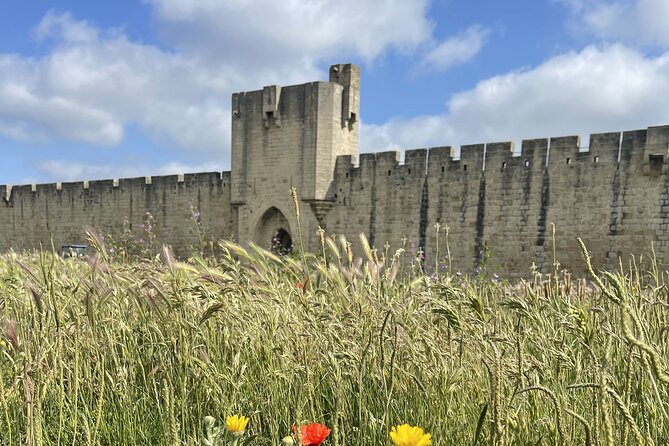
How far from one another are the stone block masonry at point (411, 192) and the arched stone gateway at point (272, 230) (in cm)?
3

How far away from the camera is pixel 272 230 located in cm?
1408

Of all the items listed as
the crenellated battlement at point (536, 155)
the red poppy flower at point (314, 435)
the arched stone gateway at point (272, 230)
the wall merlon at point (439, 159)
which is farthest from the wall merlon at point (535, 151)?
the red poppy flower at point (314, 435)

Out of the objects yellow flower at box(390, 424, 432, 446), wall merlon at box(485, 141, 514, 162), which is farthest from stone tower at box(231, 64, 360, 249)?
yellow flower at box(390, 424, 432, 446)

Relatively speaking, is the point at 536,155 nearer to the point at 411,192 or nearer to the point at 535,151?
the point at 535,151

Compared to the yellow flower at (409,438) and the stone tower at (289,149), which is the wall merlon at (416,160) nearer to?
the stone tower at (289,149)

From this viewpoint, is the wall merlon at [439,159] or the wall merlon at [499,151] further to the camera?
the wall merlon at [439,159]

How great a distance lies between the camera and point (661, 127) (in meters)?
9.19

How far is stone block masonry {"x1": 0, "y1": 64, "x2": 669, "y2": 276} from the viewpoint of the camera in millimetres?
9727

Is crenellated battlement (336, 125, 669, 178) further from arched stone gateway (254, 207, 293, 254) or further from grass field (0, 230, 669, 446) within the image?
grass field (0, 230, 669, 446)

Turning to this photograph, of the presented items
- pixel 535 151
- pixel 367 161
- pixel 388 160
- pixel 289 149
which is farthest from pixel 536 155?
pixel 289 149

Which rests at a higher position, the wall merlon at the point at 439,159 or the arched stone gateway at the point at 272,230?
the wall merlon at the point at 439,159

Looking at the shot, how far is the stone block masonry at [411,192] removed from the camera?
9727 millimetres

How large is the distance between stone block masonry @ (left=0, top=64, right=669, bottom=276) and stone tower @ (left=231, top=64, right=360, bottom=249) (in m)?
0.03

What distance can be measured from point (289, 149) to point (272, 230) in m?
2.41
